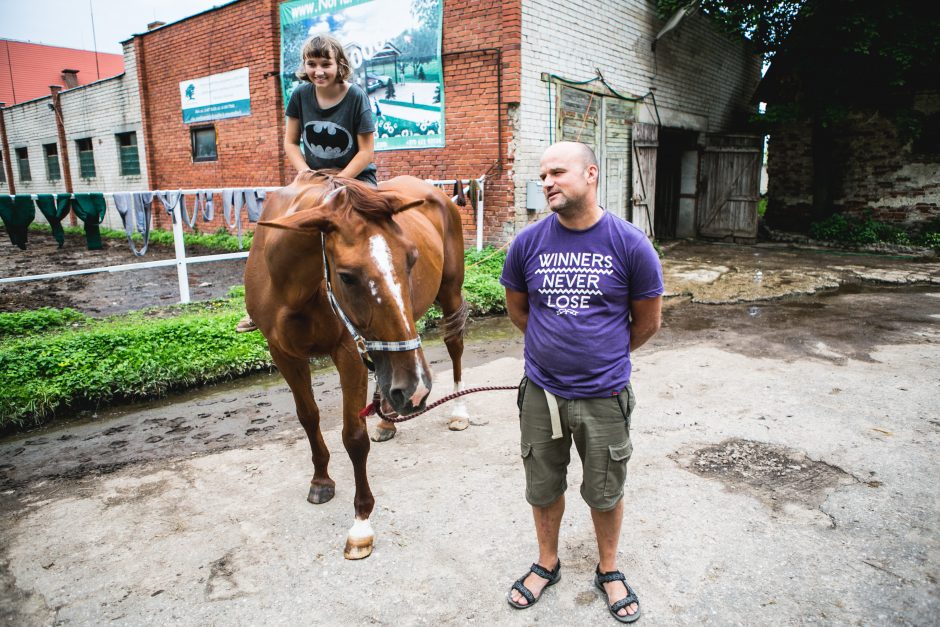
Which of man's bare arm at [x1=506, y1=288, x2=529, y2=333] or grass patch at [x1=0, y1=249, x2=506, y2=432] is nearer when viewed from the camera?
man's bare arm at [x1=506, y1=288, x2=529, y2=333]

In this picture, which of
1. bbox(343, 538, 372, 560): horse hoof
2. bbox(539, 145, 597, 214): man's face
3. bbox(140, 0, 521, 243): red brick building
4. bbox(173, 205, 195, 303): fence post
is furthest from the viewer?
bbox(140, 0, 521, 243): red brick building

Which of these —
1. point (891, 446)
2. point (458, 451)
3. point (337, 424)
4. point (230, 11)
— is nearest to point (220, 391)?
point (337, 424)

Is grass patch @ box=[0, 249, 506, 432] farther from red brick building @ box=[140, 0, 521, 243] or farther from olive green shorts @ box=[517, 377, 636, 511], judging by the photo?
red brick building @ box=[140, 0, 521, 243]

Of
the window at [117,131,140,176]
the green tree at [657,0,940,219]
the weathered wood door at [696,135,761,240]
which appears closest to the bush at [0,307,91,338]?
the green tree at [657,0,940,219]

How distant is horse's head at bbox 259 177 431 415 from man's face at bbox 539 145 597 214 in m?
0.51

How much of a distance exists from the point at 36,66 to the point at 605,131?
3680cm

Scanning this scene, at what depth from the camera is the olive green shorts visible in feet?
7.52

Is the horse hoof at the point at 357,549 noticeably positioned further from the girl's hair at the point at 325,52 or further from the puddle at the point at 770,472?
the girl's hair at the point at 325,52

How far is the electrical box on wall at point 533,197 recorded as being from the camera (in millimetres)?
9719

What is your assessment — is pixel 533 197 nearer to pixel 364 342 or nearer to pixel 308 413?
pixel 308 413

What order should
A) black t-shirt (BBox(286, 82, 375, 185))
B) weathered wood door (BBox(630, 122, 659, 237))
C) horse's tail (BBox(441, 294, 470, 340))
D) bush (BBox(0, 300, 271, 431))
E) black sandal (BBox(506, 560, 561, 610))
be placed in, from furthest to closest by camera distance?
1. weathered wood door (BBox(630, 122, 659, 237))
2. bush (BBox(0, 300, 271, 431))
3. horse's tail (BBox(441, 294, 470, 340))
4. black t-shirt (BBox(286, 82, 375, 185))
5. black sandal (BBox(506, 560, 561, 610))

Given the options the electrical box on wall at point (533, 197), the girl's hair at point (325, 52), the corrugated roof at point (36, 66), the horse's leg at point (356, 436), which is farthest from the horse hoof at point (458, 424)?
the corrugated roof at point (36, 66)

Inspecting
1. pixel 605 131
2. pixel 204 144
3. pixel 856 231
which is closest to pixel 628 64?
pixel 605 131

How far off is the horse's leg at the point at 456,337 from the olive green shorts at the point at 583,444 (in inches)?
73.6
